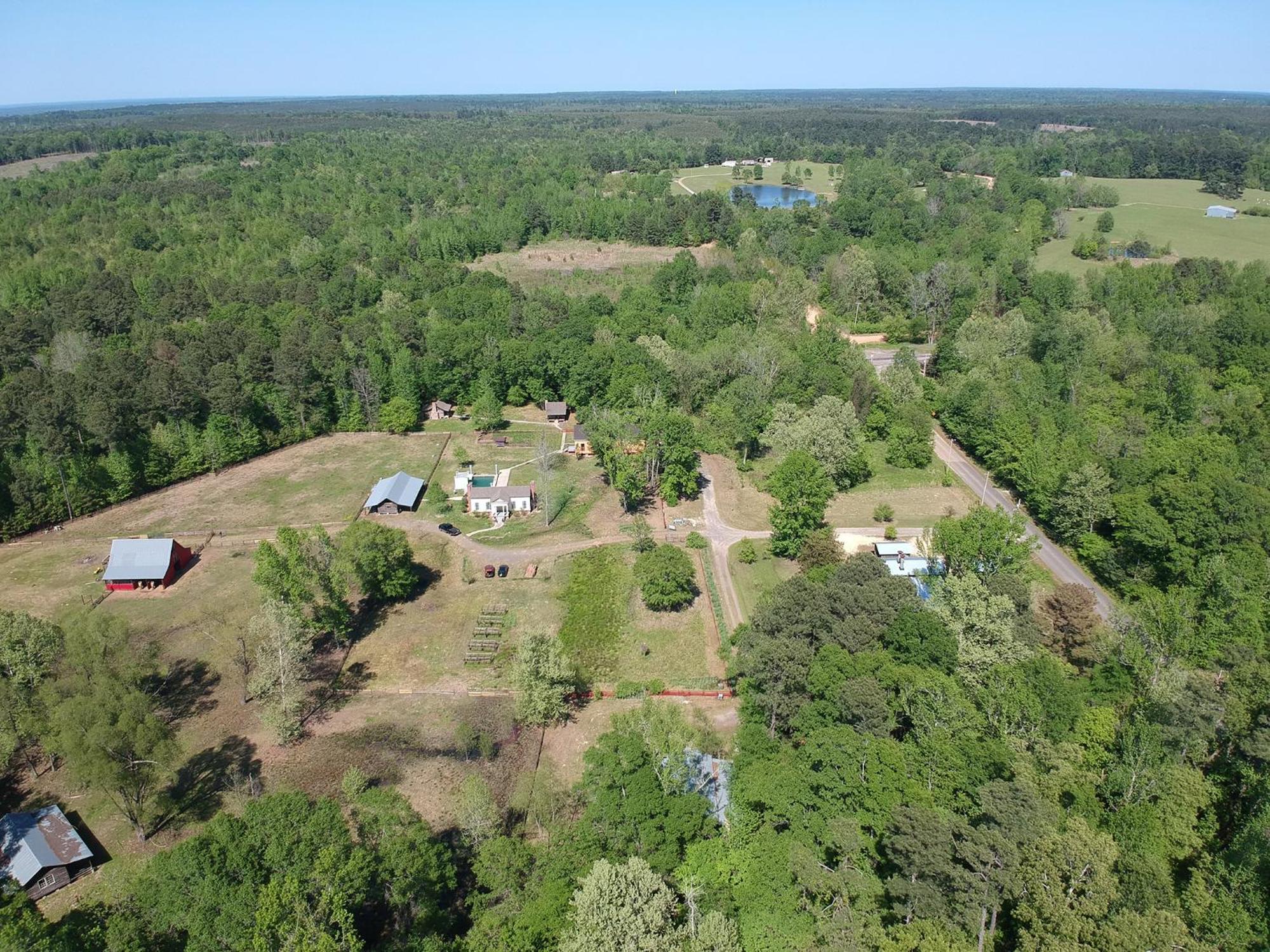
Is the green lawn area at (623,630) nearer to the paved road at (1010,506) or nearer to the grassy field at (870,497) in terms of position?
the grassy field at (870,497)

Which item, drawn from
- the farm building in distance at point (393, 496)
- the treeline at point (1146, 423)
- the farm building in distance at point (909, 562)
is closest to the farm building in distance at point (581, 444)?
the farm building in distance at point (393, 496)

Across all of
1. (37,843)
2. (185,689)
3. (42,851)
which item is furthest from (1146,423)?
(37,843)

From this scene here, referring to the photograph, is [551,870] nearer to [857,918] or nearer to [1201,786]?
[857,918]

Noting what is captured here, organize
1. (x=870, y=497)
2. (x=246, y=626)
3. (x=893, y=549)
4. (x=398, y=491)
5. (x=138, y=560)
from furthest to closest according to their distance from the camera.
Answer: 1. (x=870, y=497)
2. (x=398, y=491)
3. (x=893, y=549)
4. (x=138, y=560)
5. (x=246, y=626)

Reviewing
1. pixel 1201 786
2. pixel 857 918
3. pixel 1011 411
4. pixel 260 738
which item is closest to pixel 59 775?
pixel 260 738

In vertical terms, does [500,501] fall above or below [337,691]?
above

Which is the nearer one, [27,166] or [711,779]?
[711,779]

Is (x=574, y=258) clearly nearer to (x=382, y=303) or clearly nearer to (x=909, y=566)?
(x=382, y=303)

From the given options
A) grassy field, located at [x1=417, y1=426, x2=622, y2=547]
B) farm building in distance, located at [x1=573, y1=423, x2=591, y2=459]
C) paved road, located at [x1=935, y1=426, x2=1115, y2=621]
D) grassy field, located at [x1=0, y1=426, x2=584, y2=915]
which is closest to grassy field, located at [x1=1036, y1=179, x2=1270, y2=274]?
paved road, located at [x1=935, y1=426, x2=1115, y2=621]
